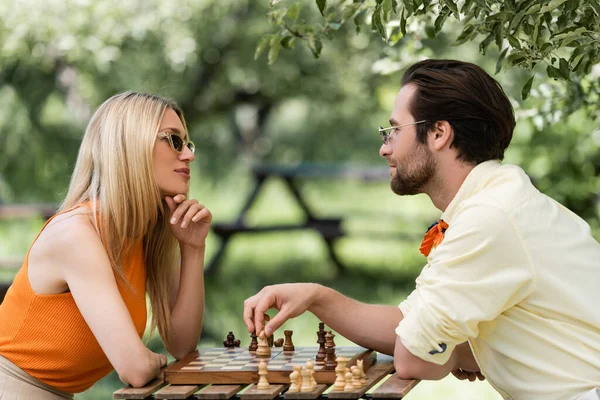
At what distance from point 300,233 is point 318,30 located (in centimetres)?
771

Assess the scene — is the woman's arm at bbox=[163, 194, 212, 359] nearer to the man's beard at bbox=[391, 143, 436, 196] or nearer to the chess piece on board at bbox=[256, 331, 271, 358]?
the chess piece on board at bbox=[256, 331, 271, 358]

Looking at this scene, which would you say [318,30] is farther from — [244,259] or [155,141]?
[244,259]

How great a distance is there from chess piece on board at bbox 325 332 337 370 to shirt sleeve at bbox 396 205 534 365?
231 millimetres

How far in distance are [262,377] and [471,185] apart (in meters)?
0.91

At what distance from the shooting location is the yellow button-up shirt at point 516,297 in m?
2.58

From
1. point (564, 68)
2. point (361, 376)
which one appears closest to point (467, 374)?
point (361, 376)

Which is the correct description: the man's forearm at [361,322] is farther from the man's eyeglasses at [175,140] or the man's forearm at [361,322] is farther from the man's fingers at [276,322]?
the man's eyeglasses at [175,140]

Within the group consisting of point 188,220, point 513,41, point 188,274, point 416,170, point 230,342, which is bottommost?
point 230,342

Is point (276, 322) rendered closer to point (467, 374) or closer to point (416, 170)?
point (416, 170)

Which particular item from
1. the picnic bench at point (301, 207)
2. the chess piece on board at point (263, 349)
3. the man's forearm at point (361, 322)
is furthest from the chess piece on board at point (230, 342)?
the picnic bench at point (301, 207)

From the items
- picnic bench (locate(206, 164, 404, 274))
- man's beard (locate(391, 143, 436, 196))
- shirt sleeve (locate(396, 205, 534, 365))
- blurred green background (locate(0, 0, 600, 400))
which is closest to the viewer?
shirt sleeve (locate(396, 205, 534, 365))

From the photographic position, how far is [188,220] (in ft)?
10.8

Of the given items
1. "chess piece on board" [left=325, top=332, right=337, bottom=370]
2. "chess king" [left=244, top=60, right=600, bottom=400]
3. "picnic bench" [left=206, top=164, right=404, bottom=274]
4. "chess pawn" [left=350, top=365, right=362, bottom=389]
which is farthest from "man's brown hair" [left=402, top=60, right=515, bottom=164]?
"picnic bench" [left=206, top=164, right=404, bottom=274]

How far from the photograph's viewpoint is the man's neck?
2963mm
